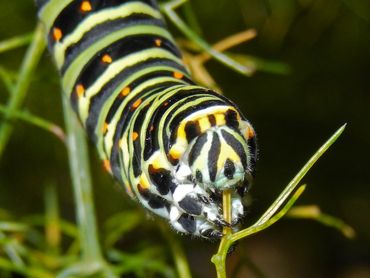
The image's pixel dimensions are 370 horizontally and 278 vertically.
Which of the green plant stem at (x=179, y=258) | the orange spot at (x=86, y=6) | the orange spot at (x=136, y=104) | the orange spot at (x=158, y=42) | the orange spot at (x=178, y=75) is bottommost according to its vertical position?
the green plant stem at (x=179, y=258)

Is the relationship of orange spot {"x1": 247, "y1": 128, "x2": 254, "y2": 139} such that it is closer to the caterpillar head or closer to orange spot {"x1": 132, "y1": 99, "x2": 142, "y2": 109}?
the caterpillar head

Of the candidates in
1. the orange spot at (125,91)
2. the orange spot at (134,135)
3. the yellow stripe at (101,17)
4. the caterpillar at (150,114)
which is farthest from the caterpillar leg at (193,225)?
the yellow stripe at (101,17)

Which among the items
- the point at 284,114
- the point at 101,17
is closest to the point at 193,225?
the point at 101,17

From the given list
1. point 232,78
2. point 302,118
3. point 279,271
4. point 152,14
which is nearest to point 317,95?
point 302,118

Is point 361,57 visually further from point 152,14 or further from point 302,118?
point 152,14

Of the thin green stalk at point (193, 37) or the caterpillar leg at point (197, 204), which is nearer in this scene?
the caterpillar leg at point (197, 204)

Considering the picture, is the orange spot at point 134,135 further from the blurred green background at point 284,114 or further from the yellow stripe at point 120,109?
the blurred green background at point 284,114

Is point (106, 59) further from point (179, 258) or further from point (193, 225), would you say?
point (179, 258)
